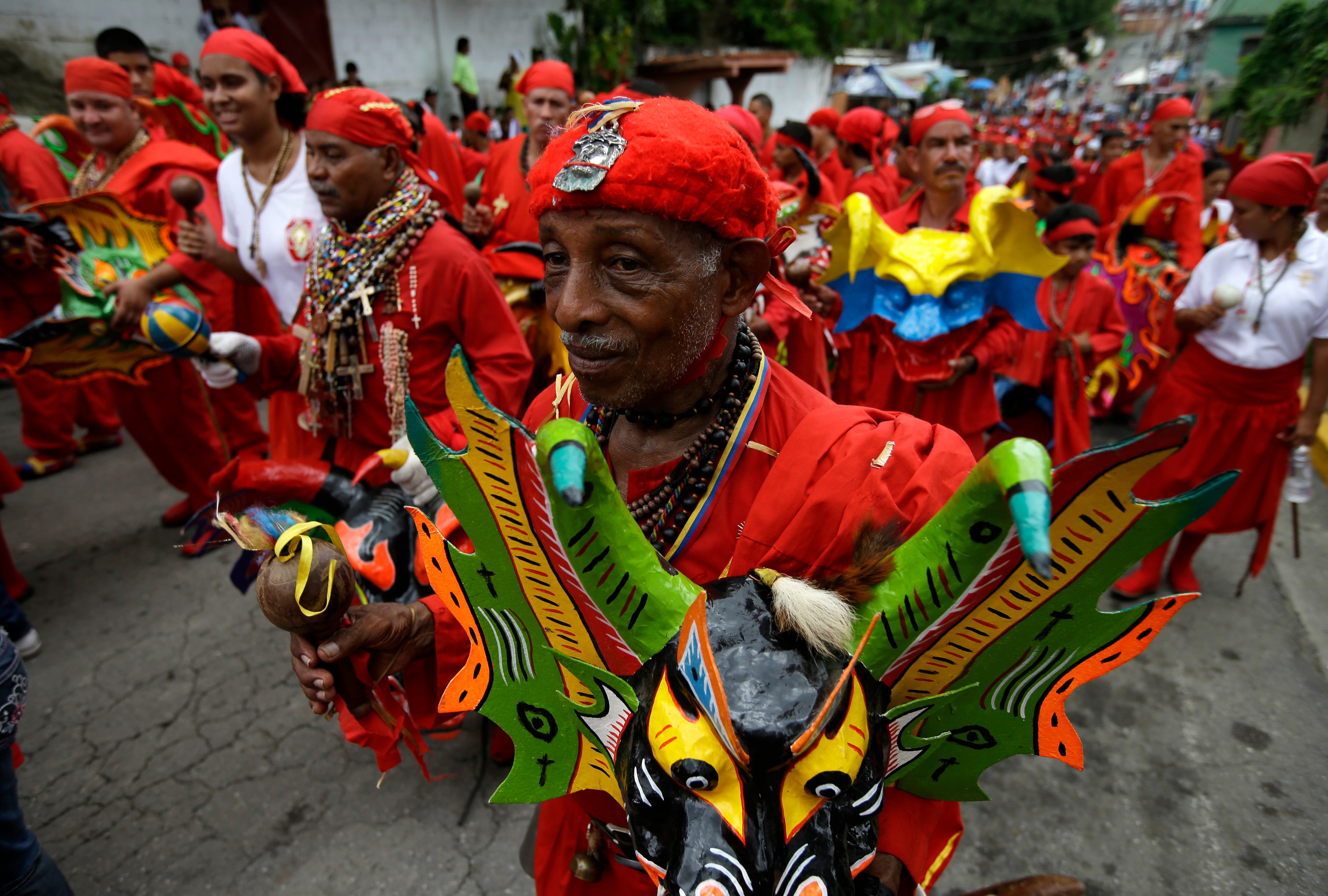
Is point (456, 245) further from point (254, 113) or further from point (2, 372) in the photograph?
point (2, 372)

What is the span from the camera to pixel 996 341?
352 cm

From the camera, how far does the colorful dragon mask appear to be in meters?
0.82

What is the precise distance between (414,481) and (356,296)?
2.64 ft

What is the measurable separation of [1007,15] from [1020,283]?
46.8 m

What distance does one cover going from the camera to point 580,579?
0.96 m

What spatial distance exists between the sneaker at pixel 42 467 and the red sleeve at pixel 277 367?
406 centimetres

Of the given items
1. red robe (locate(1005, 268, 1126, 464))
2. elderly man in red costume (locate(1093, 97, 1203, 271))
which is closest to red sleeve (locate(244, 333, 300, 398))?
red robe (locate(1005, 268, 1126, 464))

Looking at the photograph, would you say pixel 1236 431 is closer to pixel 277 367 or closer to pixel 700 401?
pixel 700 401

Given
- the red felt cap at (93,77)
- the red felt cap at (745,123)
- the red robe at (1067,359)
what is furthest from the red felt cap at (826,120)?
the red felt cap at (93,77)

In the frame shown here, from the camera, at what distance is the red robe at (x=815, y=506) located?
1158 mm

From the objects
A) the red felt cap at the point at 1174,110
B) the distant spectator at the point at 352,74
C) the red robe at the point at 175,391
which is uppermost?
the distant spectator at the point at 352,74

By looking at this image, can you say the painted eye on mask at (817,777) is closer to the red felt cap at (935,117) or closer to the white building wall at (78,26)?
the red felt cap at (935,117)

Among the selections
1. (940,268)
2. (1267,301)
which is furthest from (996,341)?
(1267,301)

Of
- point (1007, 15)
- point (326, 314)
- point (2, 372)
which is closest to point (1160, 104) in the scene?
point (326, 314)
